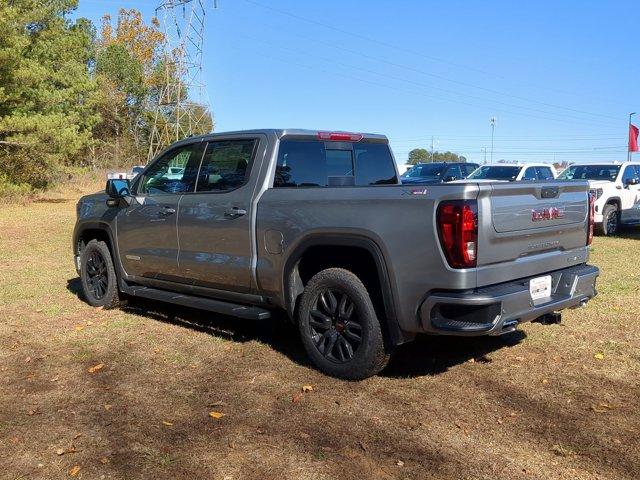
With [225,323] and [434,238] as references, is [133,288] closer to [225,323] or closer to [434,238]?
[225,323]

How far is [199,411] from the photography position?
13.9 feet

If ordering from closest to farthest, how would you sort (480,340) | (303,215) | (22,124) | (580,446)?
(580,446)
(303,215)
(480,340)
(22,124)

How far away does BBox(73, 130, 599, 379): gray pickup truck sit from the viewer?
13.4 ft

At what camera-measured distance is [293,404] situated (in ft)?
14.2

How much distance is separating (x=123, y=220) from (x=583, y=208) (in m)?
4.31

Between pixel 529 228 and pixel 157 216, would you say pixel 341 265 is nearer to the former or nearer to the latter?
pixel 529 228

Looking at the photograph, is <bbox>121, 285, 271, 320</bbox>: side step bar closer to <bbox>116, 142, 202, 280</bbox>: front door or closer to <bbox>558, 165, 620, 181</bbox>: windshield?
→ <bbox>116, 142, 202, 280</bbox>: front door

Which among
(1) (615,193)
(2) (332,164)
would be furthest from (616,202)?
(2) (332,164)

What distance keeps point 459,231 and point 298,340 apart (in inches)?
94.3

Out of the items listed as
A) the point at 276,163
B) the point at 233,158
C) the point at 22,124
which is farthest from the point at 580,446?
the point at 22,124

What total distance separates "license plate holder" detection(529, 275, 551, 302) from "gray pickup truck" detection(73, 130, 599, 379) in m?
0.01

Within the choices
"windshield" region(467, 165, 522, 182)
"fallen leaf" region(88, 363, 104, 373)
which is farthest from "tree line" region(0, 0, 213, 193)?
"fallen leaf" region(88, 363, 104, 373)

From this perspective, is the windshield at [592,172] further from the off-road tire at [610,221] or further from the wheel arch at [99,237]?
the wheel arch at [99,237]

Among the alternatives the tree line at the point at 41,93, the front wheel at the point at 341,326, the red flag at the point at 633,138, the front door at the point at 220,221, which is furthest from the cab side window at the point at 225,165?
the red flag at the point at 633,138
